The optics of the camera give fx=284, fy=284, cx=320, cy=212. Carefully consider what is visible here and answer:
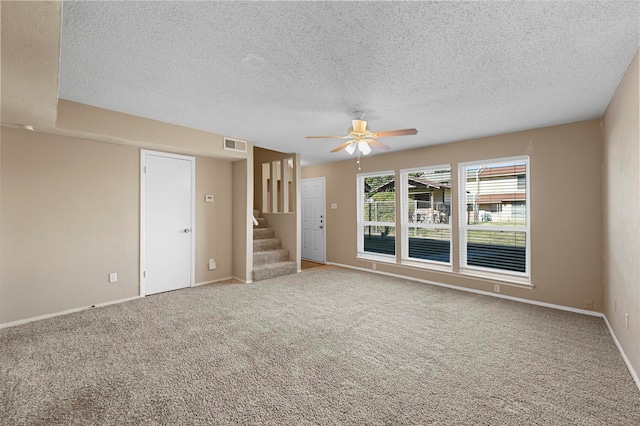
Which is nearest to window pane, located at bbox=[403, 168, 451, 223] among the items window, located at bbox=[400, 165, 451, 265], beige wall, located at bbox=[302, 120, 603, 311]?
window, located at bbox=[400, 165, 451, 265]

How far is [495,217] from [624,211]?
202 cm

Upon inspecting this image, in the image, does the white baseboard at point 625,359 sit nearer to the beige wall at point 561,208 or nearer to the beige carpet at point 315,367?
the beige carpet at point 315,367

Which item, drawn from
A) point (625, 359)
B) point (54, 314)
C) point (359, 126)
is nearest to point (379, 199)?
point (359, 126)

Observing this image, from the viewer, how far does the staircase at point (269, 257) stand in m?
5.39

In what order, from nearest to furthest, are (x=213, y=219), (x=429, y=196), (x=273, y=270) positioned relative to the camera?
(x=213, y=219), (x=429, y=196), (x=273, y=270)

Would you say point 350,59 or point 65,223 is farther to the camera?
point 65,223

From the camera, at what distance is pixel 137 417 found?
5.89 feet

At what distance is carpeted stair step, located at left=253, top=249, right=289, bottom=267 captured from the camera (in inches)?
222

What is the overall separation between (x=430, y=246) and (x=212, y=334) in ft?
13.3

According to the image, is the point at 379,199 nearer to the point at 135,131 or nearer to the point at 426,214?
the point at 426,214

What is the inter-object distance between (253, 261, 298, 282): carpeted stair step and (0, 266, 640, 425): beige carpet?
135 centimetres

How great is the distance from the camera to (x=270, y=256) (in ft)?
19.1

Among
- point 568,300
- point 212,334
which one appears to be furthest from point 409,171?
point 212,334

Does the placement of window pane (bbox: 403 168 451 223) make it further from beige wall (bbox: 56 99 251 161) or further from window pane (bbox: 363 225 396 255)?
beige wall (bbox: 56 99 251 161)
